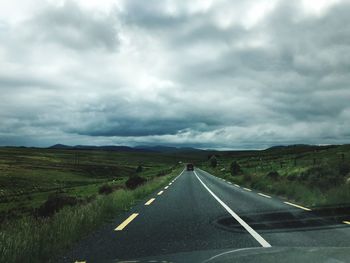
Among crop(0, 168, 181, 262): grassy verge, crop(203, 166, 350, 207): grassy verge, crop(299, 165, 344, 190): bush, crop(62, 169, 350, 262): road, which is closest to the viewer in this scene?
crop(0, 168, 181, 262): grassy verge

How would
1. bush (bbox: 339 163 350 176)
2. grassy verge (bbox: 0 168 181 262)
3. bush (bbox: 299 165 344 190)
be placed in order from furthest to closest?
bush (bbox: 339 163 350 176), bush (bbox: 299 165 344 190), grassy verge (bbox: 0 168 181 262)

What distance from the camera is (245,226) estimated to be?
946cm

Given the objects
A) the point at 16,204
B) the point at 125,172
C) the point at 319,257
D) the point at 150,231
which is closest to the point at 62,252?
the point at 150,231

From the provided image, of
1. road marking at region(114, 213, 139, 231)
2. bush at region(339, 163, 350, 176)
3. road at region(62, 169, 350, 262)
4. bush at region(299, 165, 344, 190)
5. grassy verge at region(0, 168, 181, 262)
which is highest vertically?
bush at region(339, 163, 350, 176)

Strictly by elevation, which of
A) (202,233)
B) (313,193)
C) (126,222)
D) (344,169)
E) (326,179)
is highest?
(344,169)

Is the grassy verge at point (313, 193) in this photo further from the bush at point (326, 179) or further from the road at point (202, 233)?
the road at point (202, 233)

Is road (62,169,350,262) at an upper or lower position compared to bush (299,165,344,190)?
lower

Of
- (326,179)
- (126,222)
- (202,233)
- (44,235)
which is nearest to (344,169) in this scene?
(326,179)

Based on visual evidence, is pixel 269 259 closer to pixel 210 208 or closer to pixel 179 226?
pixel 179 226

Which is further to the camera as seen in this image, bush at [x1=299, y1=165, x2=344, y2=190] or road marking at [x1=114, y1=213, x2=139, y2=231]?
bush at [x1=299, y1=165, x2=344, y2=190]

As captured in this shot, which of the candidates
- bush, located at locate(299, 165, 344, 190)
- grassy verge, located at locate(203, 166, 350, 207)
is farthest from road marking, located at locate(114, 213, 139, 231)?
bush, located at locate(299, 165, 344, 190)

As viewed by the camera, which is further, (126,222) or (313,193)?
(313,193)

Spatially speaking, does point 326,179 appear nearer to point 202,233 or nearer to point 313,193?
point 313,193

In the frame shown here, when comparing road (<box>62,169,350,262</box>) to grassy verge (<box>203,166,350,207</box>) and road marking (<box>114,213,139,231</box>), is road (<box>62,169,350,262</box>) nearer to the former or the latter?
road marking (<box>114,213,139,231</box>)
